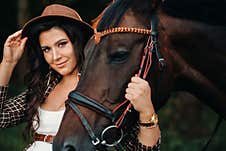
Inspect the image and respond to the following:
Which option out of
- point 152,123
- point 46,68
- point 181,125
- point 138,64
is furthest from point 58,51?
point 181,125

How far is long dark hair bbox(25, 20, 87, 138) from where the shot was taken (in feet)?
12.8

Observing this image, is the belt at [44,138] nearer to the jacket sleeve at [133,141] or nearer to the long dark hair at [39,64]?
the long dark hair at [39,64]

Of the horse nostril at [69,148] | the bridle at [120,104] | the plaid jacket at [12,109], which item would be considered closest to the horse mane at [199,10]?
the bridle at [120,104]

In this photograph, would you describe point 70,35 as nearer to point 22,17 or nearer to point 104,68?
point 104,68

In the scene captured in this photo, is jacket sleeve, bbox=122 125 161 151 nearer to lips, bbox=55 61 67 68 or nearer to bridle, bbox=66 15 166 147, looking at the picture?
bridle, bbox=66 15 166 147

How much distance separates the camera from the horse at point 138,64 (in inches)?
125

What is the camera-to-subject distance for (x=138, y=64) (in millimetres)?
3254

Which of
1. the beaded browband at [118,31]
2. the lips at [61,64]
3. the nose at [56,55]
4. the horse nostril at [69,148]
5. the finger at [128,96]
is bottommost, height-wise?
the horse nostril at [69,148]

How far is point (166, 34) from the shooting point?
133 inches

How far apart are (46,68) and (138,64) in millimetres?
1059

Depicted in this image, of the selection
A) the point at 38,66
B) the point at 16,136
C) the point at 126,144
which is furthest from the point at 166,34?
the point at 16,136

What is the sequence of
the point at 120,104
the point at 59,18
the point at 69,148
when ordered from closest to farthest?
the point at 69,148 → the point at 120,104 → the point at 59,18

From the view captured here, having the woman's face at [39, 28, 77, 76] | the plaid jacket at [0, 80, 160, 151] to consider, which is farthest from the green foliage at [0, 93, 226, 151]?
the woman's face at [39, 28, 77, 76]

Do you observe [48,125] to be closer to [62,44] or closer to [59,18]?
[62,44]
